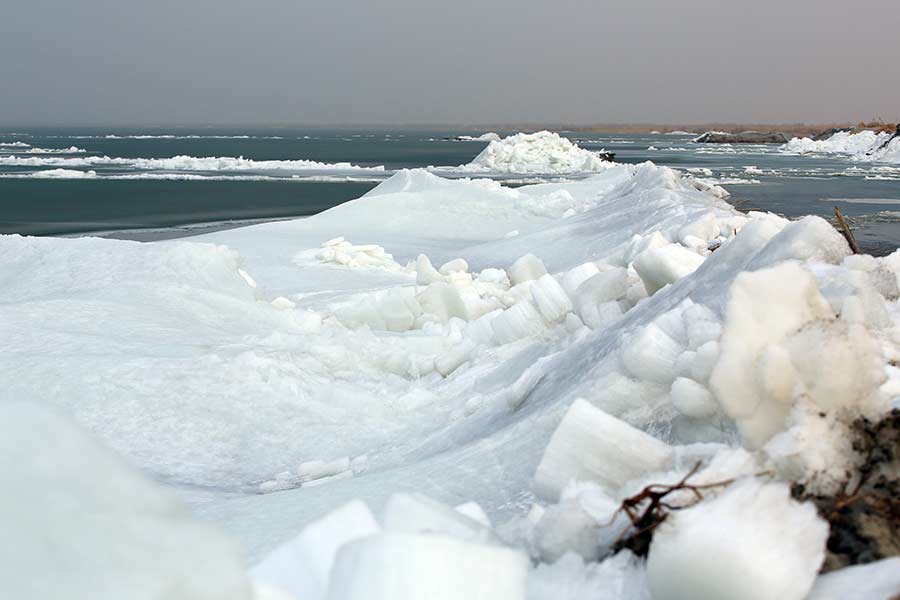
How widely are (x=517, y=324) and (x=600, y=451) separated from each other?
2394mm

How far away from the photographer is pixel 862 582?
1120mm

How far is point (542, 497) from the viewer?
5.62 ft

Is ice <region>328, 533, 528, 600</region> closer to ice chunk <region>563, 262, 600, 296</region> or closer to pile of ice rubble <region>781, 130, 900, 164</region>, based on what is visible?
ice chunk <region>563, 262, 600, 296</region>

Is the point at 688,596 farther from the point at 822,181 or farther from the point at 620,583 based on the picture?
the point at 822,181

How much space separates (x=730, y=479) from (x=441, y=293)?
3.82 meters

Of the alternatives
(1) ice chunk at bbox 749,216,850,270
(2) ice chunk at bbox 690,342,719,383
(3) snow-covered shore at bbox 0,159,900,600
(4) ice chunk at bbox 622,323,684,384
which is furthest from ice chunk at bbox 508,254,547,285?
(2) ice chunk at bbox 690,342,719,383

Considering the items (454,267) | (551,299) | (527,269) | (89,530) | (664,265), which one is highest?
(89,530)

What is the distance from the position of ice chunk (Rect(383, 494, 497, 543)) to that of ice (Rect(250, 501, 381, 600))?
1.2 inches

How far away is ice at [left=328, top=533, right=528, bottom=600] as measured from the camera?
95 centimetres

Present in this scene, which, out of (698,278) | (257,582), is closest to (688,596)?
(257,582)

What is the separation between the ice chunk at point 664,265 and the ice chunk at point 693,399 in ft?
4.76

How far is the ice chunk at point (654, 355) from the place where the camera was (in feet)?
6.45

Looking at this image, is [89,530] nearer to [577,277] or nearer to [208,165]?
[577,277]

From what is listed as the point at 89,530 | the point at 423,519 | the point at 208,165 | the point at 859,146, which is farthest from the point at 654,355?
the point at 859,146
